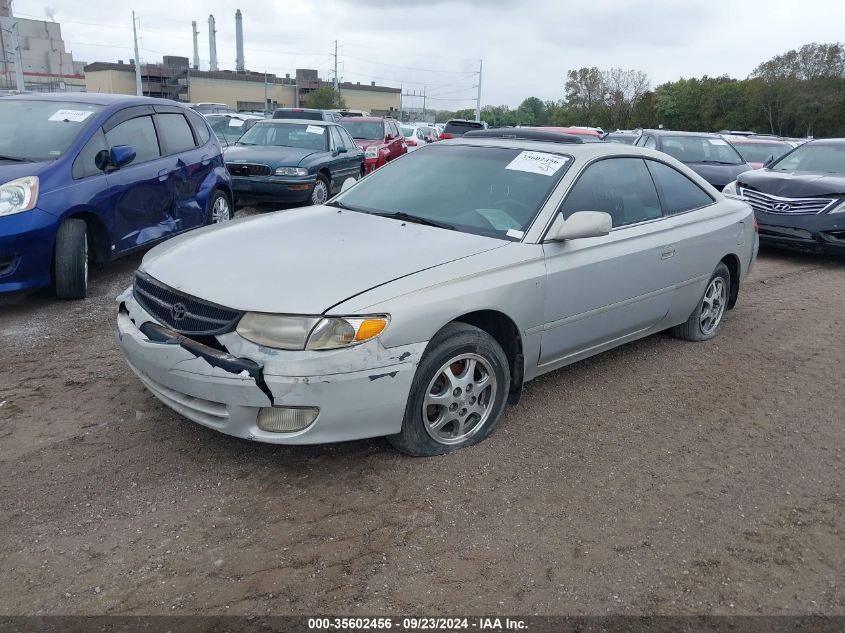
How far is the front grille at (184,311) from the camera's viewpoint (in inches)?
125

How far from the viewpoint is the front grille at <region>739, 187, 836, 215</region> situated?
8719 millimetres

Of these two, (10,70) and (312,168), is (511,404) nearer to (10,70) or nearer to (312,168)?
(312,168)

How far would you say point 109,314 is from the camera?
566 centimetres

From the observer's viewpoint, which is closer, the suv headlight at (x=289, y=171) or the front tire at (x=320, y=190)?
the suv headlight at (x=289, y=171)

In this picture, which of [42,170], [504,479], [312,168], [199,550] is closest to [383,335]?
[504,479]

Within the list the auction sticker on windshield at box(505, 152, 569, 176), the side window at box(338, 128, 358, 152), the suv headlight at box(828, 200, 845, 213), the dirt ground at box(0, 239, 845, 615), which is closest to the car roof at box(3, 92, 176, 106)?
the dirt ground at box(0, 239, 845, 615)

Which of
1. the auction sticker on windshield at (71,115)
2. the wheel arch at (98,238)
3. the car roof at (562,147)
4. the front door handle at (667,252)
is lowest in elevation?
the wheel arch at (98,238)

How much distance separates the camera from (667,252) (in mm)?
4719

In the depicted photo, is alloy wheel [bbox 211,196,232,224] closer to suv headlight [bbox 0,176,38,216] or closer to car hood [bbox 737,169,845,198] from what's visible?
suv headlight [bbox 0,176,38,216]

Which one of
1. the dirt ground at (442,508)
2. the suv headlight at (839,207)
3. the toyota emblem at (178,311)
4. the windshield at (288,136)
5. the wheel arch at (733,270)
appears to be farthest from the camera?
the windshield at (288,136)

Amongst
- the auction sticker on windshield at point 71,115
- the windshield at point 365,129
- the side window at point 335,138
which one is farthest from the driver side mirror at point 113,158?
the windshield at point 365,129

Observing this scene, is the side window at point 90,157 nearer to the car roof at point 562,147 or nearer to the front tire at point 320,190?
the car roof at point 562,147

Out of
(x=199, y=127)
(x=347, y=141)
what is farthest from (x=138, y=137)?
(x=347, y=141)

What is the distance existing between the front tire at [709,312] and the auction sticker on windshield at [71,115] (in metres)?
5.37
